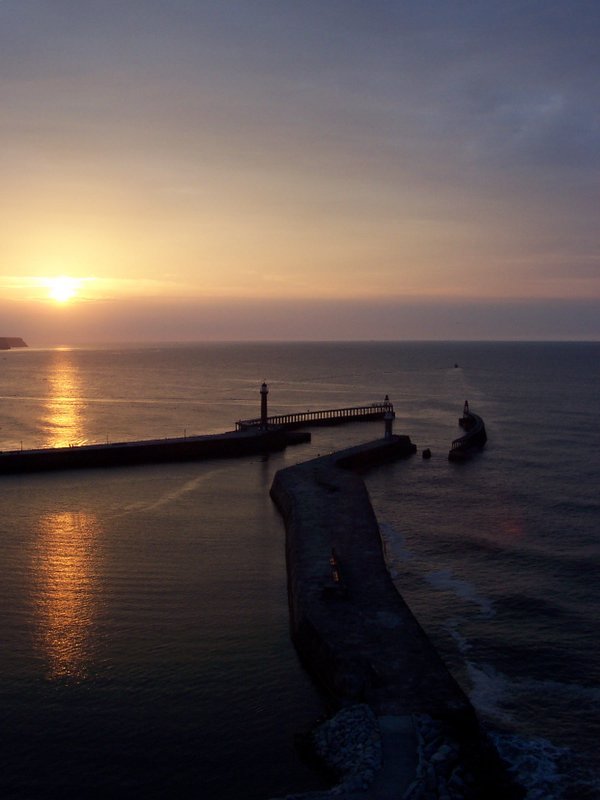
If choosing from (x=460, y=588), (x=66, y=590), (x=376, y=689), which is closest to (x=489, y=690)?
(x=376, y=689)

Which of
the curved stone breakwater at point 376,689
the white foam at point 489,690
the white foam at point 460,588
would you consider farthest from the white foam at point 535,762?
the white foam at point 460,588

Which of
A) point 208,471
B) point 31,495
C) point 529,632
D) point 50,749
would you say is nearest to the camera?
point 50,749

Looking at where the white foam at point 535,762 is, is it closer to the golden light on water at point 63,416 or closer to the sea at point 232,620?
the sea at point 232,620

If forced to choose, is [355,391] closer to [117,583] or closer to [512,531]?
[512,531]

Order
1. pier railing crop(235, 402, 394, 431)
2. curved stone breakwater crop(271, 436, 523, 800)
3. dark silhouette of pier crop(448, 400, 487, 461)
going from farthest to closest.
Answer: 1. pier railing crop(235, 402, 394, 431)
2. dark silhouette of pier crop(448, 400, 487, 461)
3. curved stone breakwater crop(271, 436, 523, 800)

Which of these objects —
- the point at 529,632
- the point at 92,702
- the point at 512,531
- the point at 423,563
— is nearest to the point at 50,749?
the point at 92,702

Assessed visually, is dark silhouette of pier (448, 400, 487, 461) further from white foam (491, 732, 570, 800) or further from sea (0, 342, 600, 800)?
white foam (491, 732, 570, 800)

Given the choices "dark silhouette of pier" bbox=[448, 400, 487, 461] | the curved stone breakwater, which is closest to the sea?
the curved stone breakwater
